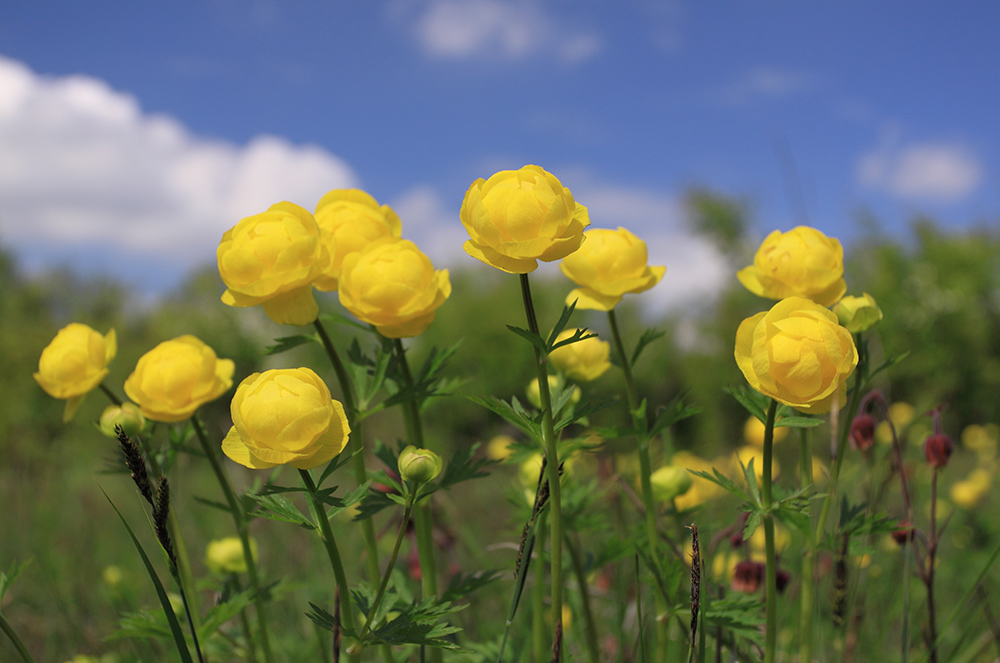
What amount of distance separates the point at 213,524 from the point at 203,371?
7.23ft

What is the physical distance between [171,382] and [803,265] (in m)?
0.90

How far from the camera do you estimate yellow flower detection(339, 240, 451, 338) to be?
75 centimetres

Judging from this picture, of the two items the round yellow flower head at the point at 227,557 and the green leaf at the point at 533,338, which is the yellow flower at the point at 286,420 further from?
the round yellow flower head at the point at 227,557

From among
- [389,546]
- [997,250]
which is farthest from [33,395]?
[997,250]

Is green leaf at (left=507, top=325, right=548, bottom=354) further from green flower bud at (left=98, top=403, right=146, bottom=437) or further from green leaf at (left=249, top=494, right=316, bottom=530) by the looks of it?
green flower bud at (left=98, top=403, right=146, bottom=437)

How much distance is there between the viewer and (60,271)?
57.8 ft

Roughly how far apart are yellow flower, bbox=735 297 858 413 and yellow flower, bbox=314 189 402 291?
51 centimetres

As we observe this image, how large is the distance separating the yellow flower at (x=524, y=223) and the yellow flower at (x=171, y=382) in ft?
1.68

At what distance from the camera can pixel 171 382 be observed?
922mm

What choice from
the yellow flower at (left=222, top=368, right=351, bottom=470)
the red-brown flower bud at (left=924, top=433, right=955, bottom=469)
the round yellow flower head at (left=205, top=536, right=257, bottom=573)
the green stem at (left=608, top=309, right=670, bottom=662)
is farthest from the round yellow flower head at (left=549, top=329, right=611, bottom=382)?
the round yellow flower head at (left=205, top=536, right=257, bottom=573)

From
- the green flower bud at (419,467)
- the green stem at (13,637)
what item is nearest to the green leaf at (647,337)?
the green flower bud at (419,467)

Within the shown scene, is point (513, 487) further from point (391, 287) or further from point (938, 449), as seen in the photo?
point (938, 449)

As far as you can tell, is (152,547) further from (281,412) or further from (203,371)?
(281,412)

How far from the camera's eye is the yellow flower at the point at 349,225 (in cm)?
88
